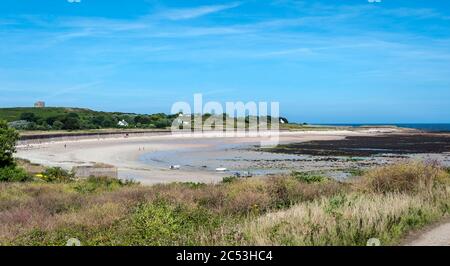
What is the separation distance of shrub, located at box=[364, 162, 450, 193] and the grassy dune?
0.08 feet

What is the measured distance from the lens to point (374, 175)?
14.7 metres

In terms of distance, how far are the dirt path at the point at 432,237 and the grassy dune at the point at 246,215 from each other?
0.23 m

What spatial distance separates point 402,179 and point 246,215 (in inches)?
187

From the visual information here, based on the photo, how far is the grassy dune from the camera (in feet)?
27.2

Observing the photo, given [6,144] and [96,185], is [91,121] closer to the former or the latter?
[6,144]

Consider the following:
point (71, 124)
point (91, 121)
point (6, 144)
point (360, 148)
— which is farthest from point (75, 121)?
point (6, 144)

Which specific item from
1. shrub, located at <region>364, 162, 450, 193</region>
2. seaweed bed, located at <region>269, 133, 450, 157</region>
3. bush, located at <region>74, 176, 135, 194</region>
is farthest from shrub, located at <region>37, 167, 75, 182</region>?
seaweed bed, located at <region>269, 133, 450, 157</region>

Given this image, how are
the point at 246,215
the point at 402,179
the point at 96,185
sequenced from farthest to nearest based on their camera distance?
1. the point at 96,185
2. the point at 402,179
3. the point at 246,215

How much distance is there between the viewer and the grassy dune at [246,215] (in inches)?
327

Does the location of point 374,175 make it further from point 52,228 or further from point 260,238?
point 52,228

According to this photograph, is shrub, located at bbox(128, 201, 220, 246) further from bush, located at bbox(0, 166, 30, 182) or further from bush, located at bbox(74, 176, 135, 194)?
bush, located at bbox(0, 166, 30, 182)

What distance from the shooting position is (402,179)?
14109 millimetres
